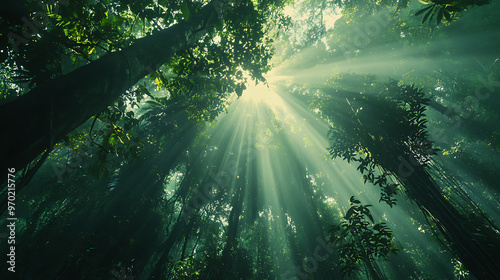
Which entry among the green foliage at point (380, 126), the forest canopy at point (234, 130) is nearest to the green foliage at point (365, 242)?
the forest canopy at point (234, 130)

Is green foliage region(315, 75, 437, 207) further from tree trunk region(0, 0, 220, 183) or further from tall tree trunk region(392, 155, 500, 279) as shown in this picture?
tree trunk region(0, 0, 220, 183)

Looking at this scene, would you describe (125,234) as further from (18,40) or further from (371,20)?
(371,20)

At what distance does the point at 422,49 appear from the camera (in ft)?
33.2

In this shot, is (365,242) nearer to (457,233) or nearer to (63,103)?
(457,233)

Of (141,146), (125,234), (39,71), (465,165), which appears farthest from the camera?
(465,165)

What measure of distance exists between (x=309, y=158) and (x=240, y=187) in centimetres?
633

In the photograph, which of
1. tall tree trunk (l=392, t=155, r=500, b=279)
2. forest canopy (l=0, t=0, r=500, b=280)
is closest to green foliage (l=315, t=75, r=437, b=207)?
forest canopy (l=0, t=0, r=500, b=280)

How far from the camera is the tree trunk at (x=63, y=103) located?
0.90m

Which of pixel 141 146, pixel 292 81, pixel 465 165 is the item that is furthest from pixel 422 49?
pixel 141 146

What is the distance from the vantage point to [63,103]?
1.10 meters

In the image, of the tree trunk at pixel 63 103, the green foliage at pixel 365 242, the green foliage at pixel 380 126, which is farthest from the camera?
the green foliage at pixel 380 126

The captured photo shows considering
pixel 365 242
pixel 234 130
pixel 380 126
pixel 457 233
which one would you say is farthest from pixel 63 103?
pixel 234 130

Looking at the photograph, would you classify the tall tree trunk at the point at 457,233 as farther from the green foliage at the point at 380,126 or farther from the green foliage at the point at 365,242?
the green foliage at the point at 365,242

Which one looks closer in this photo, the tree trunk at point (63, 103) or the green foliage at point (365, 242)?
the tree trunk at point (63, 103)
